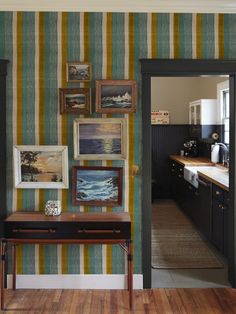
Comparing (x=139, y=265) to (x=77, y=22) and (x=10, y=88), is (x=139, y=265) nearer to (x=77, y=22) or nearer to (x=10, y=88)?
(x=10, y=88)

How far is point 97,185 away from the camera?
395 cm

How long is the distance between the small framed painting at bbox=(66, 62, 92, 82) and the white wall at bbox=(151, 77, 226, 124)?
16.3ft

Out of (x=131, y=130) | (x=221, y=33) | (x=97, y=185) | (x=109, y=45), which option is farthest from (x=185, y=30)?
(x=97, y=185)

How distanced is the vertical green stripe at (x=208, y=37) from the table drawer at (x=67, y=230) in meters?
1.76

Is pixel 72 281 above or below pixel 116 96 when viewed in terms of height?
below

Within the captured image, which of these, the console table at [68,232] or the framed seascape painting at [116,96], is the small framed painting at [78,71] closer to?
the framed seascape painting at [116,96]

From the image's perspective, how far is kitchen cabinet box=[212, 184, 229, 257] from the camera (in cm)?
454

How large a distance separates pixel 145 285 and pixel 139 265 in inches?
7.7

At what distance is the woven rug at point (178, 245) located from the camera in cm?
472

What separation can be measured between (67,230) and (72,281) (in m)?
0.71

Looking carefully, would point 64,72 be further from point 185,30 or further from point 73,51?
point 185,30

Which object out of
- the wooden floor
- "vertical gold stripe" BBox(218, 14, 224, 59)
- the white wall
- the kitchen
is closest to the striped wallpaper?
"vertical gold stripe" BBox(218, 14, 224, 59)

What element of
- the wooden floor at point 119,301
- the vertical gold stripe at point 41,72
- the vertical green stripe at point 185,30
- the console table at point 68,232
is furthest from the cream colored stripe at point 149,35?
the wooden floor at point 119,301

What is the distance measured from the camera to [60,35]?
3904mm
